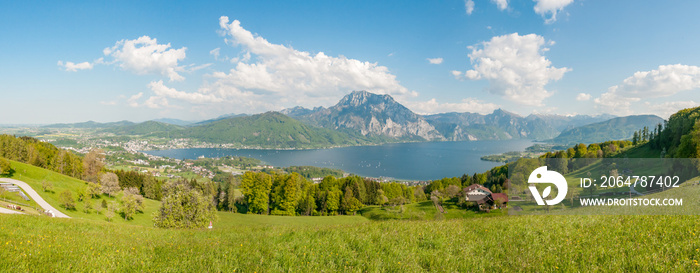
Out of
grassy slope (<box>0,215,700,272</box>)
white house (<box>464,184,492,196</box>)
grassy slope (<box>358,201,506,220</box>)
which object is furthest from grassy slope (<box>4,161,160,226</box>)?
white house (<box>464,184,492,196</box>)

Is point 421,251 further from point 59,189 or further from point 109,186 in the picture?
point 109,186

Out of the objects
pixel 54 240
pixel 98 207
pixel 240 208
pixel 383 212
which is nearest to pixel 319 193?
pixel 383 212

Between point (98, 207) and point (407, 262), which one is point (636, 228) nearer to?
point (407, 262)

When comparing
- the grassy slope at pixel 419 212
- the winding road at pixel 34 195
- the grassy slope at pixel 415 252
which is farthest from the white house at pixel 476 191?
the winding road at pixel 34 195

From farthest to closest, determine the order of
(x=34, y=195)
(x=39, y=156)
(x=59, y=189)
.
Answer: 1. (x=39, y=156)
2. (x=59, y=189)
3. (x=34, y=195)

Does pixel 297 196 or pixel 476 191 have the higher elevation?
pixel 476 191

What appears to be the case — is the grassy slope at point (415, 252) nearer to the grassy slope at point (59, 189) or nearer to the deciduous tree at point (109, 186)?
the grassy slope at point (59, 189)

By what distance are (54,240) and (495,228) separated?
13.2 meters

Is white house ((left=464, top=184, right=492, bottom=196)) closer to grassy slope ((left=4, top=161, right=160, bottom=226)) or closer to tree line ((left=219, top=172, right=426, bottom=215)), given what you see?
tree line ((left=219, top=172, right=426, bottom=215))

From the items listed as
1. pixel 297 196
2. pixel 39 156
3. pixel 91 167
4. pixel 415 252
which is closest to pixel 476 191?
pixel 297 196

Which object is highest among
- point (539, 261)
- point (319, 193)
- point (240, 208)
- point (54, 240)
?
point (539, 261)

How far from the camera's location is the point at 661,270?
5066mm

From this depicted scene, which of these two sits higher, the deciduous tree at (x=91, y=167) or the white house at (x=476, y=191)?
the deciduous tree at (x=91, y=167)

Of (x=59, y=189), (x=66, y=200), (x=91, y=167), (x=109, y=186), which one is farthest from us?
(x=91, y=167)
